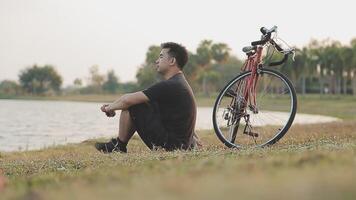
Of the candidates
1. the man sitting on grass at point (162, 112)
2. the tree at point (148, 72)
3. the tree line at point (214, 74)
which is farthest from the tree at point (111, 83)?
the man sitting on grass at point (162, 112)

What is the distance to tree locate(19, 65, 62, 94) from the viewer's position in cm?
13888

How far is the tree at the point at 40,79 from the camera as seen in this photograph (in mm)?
138875

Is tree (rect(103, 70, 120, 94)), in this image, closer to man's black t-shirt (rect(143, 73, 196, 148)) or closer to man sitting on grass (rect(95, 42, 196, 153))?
man sitting on grass (rect(95, 42, 196, 153))

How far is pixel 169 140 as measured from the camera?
6.98 metres

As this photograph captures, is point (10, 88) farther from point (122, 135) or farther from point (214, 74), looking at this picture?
point (122, 135)

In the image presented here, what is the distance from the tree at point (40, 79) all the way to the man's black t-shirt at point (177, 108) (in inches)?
5330

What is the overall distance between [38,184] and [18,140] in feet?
54.8

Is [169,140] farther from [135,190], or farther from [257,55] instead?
[135,190]

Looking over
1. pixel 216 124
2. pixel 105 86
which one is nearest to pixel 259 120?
pixel 216 124

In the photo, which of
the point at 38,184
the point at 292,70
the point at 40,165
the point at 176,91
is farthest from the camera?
the point at 292,70

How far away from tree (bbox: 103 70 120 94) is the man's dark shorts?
472 feet

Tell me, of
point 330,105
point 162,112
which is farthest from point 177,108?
point 330,105

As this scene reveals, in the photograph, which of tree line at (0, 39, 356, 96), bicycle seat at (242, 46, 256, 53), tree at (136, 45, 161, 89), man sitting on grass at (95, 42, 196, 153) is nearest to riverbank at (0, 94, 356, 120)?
tree line at (0, 39, 356, 96)

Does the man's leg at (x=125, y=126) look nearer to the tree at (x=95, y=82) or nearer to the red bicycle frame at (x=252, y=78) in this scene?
the red bicycle frame at (x=252, y=78)
